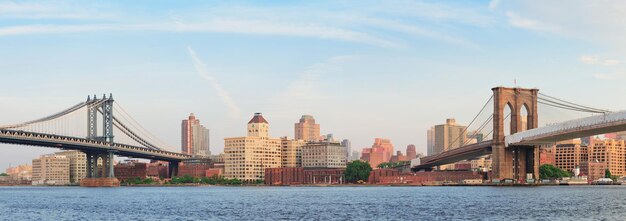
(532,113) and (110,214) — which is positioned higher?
(532,113)

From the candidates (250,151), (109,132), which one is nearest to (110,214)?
(109,132)

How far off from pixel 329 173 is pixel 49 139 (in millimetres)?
70024

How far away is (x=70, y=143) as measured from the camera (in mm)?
125000

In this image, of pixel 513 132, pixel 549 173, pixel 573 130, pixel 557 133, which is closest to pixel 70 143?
pixel 513 132

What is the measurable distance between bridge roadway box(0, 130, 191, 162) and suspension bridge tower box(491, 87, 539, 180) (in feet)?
189

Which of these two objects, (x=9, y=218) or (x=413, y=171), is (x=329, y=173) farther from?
(x=9, y=218)

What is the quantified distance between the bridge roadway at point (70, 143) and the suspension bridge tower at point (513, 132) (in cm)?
5770

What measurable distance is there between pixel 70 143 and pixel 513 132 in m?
60.7

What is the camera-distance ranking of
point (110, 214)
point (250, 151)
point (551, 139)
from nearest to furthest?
1. point (110, 214)
2. point (551, 139)
3. point (250, 151)

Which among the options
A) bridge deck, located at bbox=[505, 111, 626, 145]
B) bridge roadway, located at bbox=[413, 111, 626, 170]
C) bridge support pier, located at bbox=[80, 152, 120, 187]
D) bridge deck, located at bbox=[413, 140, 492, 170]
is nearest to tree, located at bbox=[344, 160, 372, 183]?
bridge deck, located at bbox=[413, 140, 492, 170]

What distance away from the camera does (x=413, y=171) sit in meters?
168

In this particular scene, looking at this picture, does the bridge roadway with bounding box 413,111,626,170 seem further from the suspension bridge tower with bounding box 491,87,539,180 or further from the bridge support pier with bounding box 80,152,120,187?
the bridge support pier with bounding box 80,152,120,187

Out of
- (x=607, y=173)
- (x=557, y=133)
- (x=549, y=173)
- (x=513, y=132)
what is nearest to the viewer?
(x=557, y=133)

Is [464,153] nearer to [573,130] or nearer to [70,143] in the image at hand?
[573,130]
